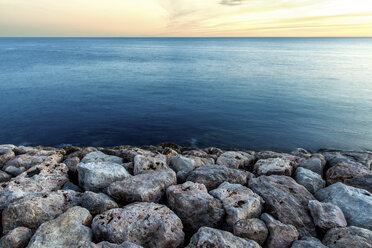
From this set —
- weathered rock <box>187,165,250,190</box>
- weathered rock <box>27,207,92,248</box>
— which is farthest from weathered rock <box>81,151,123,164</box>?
weathered rock <box>27,207,92,248</box>

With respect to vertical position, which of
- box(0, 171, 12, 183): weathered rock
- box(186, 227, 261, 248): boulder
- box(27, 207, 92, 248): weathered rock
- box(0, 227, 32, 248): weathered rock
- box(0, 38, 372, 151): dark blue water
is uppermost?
box(186, 227, 261, 248): boulder

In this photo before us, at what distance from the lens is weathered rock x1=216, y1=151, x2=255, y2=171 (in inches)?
420

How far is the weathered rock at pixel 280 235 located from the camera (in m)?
6.00

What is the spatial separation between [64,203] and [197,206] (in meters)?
4.13

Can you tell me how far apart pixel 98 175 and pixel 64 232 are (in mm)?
2647

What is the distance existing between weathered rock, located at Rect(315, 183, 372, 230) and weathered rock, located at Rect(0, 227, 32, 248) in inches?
350

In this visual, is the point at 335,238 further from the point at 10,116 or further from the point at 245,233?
the point at 10,116

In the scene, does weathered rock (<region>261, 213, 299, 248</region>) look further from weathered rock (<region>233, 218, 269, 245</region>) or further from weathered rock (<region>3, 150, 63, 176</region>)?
weathered rock (<region>3, 150, 63, 176</region>)

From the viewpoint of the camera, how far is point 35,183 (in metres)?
8.43

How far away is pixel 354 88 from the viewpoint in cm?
3944

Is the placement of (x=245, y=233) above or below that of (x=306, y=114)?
above

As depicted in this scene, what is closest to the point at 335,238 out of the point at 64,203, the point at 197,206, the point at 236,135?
the point at 197,206

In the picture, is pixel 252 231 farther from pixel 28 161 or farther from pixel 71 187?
pixel 28 161

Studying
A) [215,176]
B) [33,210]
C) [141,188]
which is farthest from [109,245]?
[215,176]
